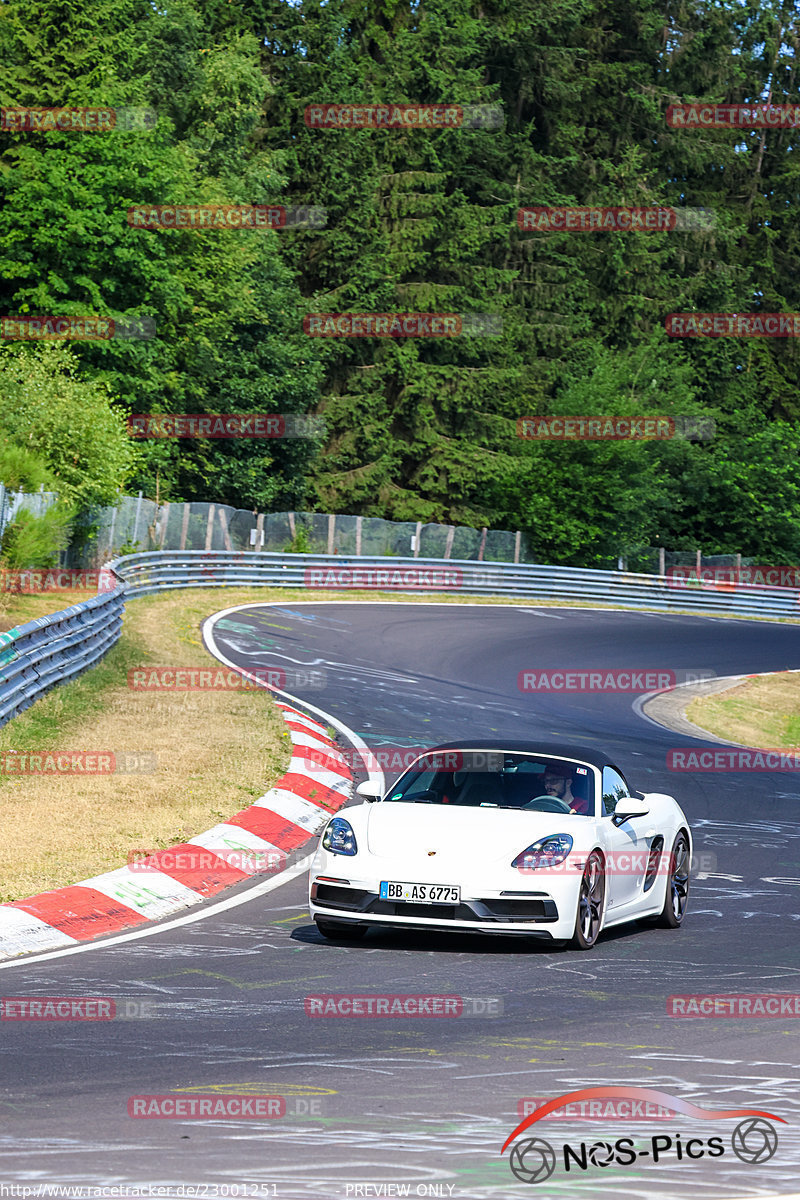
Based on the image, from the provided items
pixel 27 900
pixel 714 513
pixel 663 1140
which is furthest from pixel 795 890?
pixel 714 513

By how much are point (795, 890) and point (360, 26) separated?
71.9m

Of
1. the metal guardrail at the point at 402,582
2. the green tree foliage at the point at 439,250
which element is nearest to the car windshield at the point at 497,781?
the metal guardrail at the point at 402,582

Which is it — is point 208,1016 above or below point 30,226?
below

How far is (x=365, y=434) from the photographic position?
66.2 m

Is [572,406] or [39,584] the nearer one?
[39,584]

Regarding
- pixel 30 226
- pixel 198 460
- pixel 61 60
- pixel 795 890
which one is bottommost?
pixel 795 890

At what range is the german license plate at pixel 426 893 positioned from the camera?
1002cm

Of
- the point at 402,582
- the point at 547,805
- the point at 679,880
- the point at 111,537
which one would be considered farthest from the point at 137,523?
the point at 547,805

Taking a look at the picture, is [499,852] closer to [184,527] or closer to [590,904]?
[590,904]

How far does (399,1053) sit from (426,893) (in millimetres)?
2680

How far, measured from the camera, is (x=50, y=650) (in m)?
20.5

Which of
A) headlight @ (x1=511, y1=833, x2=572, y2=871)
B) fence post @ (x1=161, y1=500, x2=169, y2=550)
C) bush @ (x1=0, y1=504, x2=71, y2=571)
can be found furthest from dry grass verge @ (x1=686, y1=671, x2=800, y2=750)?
fence post @ (x1=161, y1=500, x2=169, y2=550)

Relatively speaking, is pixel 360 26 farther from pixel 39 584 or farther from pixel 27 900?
pixel 27 900

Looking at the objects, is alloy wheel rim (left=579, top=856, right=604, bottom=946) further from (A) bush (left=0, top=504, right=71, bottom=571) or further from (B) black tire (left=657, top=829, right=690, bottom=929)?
(A) bush (left=0, top=504, right=71, bottom=571)
